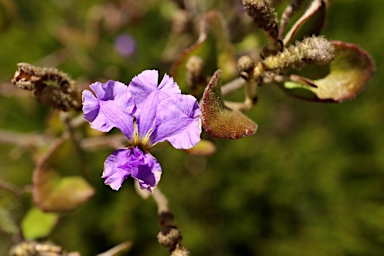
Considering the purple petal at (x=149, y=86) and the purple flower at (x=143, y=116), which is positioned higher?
the purple petal at (x=149, y=86)

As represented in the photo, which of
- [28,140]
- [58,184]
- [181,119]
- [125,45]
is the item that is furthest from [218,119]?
[125,45]

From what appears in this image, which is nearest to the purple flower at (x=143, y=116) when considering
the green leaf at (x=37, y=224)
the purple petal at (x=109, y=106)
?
the purple petal at (x=109, y=106)

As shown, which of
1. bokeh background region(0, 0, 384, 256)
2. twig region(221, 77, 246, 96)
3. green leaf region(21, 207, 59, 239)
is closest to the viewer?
twig region(221, 77, 246, 96)

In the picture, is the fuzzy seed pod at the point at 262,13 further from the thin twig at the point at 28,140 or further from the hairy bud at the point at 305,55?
the thin twig at the point at 28,140

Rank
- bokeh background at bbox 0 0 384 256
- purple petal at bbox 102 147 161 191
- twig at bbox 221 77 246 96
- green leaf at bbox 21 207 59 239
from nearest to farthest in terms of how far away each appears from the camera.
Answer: purple petal at bbox 102 147 161 191 → twig at bbox 221 77 246 96 → green leaf at bbox 21 207 59 239 → bokeh background at bbox 0 0 384 256

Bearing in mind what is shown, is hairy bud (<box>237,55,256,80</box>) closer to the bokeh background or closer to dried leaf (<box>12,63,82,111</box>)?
dried leaf (<box>12,63,82,111</box>)

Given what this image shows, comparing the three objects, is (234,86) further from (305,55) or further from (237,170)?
(237,170)

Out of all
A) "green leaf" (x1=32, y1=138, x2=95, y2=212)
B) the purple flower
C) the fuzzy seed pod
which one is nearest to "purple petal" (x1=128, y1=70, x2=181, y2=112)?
the purple flower
